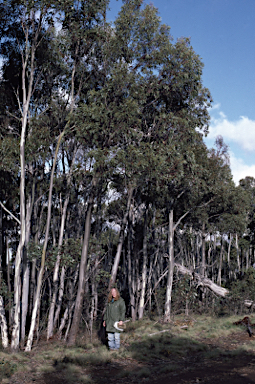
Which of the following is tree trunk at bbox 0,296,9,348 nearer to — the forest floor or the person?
the forest floor

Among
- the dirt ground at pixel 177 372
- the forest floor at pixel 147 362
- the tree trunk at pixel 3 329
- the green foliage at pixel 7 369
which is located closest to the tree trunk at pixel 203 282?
the forest floor at pixel 147 362

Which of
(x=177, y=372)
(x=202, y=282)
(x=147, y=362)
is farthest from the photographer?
(x=202, y=282)

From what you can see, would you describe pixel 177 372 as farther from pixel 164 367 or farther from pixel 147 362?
pixel 147 362

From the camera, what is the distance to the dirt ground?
665cm

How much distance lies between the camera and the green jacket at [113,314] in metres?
9.10

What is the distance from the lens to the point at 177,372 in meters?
7.49

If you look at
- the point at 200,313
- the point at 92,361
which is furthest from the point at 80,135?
the point at 200,313

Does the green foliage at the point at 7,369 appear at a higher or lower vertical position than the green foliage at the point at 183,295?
lower

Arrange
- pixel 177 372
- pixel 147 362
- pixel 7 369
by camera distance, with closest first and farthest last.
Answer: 1. pixel 7 369
2. pixel 177 372
3. pixel 147 362

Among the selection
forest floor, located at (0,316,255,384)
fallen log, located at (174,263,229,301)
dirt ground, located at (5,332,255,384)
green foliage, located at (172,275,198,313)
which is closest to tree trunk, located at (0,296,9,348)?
forest floor, located at (0,316,255,384)

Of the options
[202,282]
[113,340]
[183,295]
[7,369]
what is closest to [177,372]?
[113,340]

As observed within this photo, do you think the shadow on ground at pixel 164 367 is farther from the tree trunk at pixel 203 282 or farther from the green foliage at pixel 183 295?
the tree trunk at pixel 203 282

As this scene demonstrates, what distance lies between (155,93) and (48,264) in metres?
7.58

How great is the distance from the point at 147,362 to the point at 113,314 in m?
1.36
